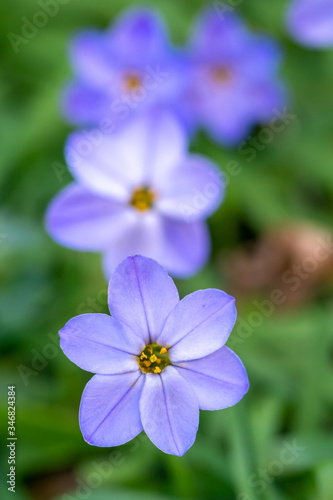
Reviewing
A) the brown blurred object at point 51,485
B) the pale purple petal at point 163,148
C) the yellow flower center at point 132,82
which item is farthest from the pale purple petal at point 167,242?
the brown blurred object at point 51,485

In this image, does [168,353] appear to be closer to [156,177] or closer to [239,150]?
[156,177]

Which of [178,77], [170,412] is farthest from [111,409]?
[178,77]

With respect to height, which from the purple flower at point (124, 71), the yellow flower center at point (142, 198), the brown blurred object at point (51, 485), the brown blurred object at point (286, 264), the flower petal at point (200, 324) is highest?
the flower petal at point (200, 324)

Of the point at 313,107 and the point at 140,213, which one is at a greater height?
the point at 140,213

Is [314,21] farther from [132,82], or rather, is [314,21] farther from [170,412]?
[170,412]

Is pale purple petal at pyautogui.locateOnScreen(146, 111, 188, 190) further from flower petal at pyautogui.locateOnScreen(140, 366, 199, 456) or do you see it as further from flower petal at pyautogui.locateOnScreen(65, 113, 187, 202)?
flower petal at pyautogui.locateOnScreen(140, 366, 199, 456)

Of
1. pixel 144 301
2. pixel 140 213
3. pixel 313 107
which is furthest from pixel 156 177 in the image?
pixel 313 107

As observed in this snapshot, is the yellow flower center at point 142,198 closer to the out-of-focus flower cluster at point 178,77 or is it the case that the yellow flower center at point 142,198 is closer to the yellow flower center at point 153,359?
the out-of-focus flower cluster at point 178,77
